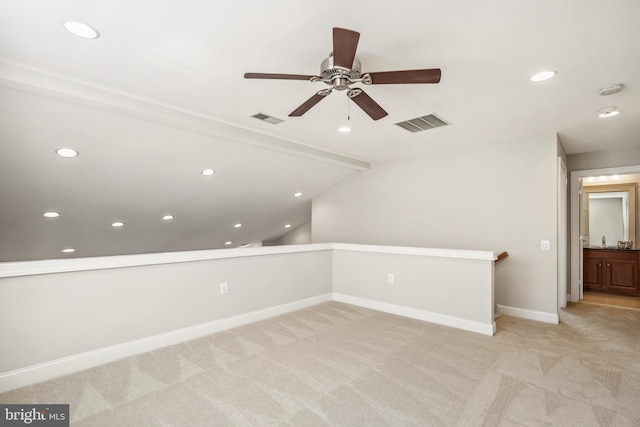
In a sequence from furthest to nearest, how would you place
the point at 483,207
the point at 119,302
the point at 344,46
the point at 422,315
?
the point at 483,207 < the point at 422,315 < the point at 119,302 < the point at 344,46

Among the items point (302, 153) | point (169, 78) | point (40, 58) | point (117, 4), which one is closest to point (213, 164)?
point (302, 153)

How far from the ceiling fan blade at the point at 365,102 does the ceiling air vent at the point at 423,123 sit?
125 cm

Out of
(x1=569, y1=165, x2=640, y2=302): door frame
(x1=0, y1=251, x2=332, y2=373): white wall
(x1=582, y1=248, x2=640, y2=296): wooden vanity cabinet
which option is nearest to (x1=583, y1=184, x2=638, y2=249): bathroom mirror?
(x1=582, y1=248, x2=640, y2=296): wooden vanity cabinet

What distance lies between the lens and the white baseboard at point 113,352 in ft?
7.89

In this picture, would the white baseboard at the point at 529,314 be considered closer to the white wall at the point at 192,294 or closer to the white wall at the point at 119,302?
the white wall at the point at 192,294

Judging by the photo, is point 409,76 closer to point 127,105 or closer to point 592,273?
point 127,105

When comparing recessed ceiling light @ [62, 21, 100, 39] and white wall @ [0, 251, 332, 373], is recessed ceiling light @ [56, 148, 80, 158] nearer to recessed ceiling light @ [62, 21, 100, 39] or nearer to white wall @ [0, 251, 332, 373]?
white wall @ [0, 251, 332, 373]

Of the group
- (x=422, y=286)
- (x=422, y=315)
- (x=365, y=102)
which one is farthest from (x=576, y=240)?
(x=365, y=102)

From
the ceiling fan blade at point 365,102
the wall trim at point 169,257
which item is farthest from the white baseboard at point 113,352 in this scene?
the ceiling fan blade at point 365,102

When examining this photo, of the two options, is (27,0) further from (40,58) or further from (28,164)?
(28,164)

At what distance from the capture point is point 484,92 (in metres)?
2.90

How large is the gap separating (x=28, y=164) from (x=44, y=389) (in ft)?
7.80

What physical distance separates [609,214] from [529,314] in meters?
3.82

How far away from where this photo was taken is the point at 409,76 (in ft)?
6.48
